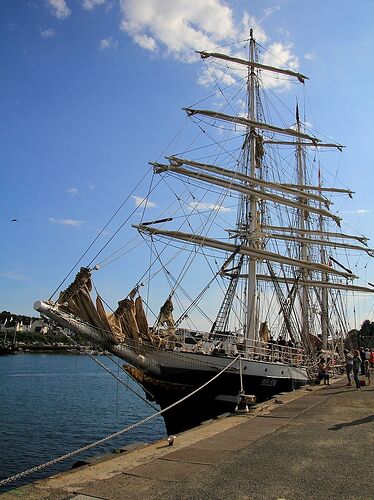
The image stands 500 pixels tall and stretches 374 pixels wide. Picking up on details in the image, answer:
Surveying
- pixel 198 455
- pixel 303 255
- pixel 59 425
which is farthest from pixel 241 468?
pixel 303 255

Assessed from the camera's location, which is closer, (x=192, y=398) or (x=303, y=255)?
(x=192, y=398)

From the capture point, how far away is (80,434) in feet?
69.9

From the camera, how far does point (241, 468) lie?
700 centimetres

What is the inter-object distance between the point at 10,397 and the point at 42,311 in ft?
75.9

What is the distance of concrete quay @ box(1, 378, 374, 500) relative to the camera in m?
5.93

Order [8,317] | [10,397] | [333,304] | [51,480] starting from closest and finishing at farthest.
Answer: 1. [51,480]
2. [10,397]
3. [333,304]
4. [8,317]

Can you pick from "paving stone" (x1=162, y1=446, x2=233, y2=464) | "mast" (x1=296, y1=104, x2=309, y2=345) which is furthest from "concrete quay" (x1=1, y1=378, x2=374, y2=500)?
"mast" (x1=296, y1=104, x2=309, y2=345)

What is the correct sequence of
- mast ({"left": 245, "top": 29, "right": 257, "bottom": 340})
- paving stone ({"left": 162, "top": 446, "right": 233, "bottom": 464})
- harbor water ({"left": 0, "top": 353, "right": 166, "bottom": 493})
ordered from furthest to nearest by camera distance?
1. mast ({"left": 245, "top": 29, "right": 257, "bottom": 340})
2. harbor water ({"left": 0, "top": 353, "right": 166, "bottom": 493})
3. paving stone ({"left": 162, "top": 446, "right": 233, "bottom": 464})

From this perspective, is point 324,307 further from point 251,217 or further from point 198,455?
point 198,455

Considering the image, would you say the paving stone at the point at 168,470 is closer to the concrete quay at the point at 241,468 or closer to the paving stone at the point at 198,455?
the concrete quay at the point at 241,468

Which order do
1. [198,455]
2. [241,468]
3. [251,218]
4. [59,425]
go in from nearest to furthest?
[241,468]
[198,455]
[59,425]
[251,218]

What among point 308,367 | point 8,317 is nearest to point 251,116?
point 308,367

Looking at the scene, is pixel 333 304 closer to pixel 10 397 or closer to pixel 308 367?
pixel 308 367

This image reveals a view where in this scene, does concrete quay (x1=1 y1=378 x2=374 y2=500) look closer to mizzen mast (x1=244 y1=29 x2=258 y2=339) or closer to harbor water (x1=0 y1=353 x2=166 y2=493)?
harbor water (x1=0 y1=353 x2=166 y2=493)
